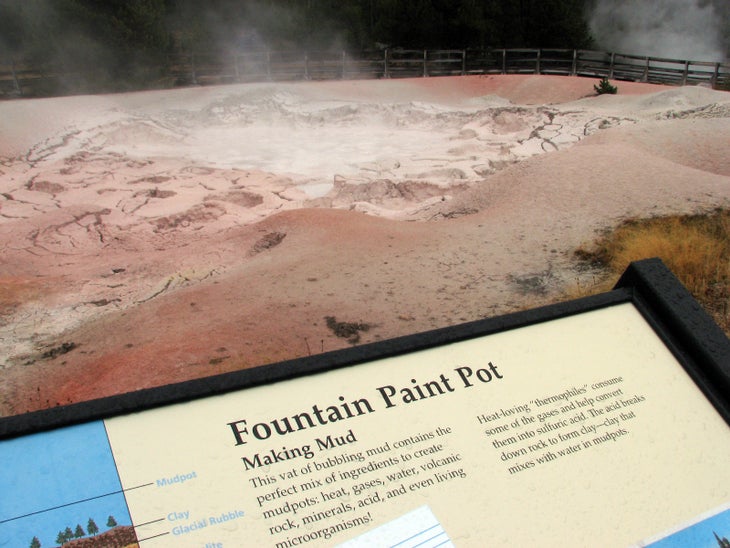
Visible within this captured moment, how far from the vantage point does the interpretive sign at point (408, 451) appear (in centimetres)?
154

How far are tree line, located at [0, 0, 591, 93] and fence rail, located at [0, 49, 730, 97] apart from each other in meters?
0.55

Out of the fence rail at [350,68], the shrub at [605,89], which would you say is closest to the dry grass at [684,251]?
the shrub at [605,89]

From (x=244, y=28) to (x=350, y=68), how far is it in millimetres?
6144

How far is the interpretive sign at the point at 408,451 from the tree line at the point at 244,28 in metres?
19.9

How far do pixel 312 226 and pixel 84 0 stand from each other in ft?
58.1

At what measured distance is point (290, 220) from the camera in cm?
633

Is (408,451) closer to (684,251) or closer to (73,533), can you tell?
(73,533)

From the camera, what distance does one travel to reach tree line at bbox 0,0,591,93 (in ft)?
63.6

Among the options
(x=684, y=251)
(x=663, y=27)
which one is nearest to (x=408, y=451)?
(x=684, y=251)

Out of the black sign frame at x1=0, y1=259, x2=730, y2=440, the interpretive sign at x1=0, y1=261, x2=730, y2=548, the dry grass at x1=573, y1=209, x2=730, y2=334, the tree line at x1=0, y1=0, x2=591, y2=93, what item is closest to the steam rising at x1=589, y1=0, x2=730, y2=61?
the tree line at x1=0, y1=0, x2=591, y2=93

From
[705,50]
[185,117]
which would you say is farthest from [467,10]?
[705,50]

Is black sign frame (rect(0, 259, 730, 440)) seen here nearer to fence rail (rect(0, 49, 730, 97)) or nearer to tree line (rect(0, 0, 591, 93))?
fence rail (rect(0, 49, 730, 97))

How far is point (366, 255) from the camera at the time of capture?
5.04 meters

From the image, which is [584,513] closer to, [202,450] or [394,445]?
[394,445]
